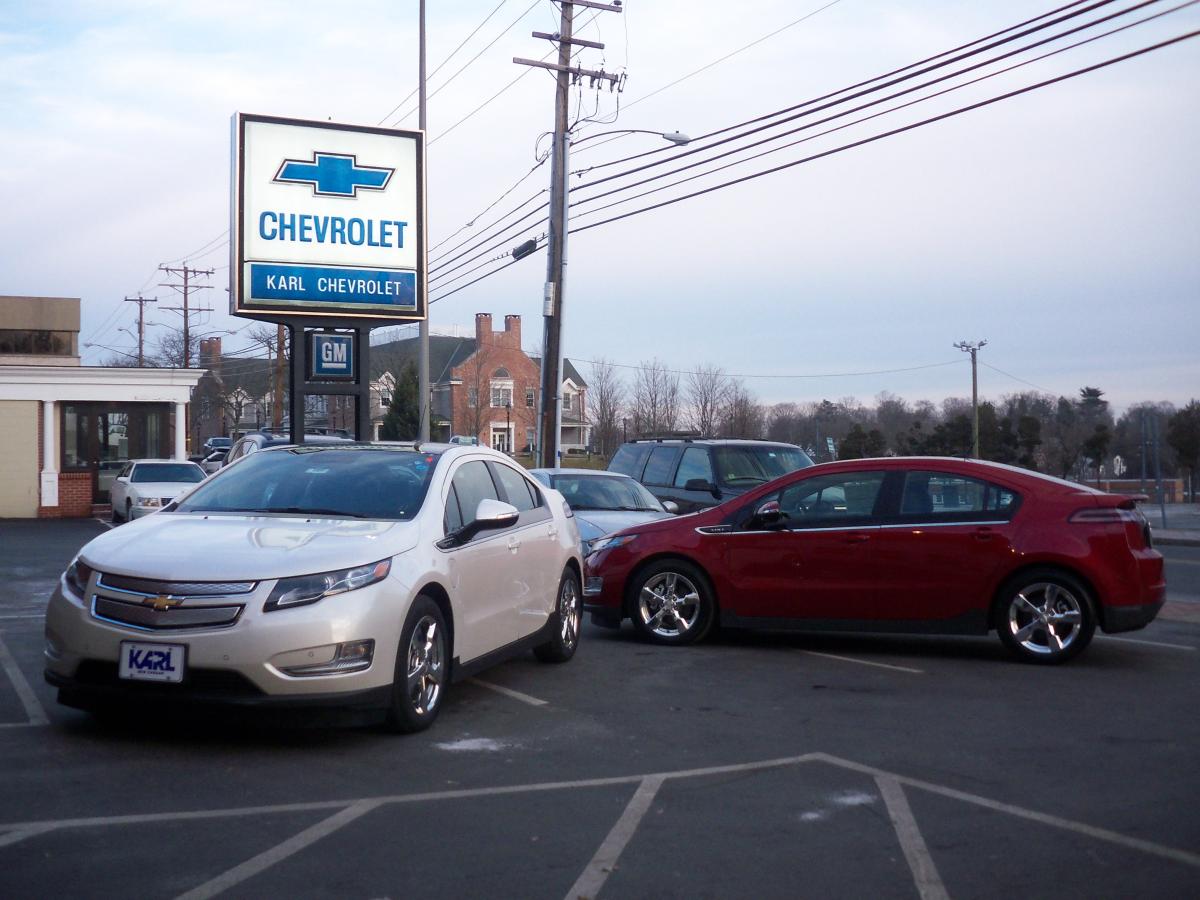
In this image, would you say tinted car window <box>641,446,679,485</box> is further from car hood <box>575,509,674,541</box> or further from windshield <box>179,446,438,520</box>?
windshield <box>179,446,438,520</box>

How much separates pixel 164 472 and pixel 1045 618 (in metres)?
22.4

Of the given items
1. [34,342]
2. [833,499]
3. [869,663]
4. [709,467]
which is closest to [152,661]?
[869,663]

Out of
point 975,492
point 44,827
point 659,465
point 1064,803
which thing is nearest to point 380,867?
point 44,827

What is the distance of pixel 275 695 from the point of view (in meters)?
6.02

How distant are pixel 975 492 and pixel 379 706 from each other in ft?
17.1

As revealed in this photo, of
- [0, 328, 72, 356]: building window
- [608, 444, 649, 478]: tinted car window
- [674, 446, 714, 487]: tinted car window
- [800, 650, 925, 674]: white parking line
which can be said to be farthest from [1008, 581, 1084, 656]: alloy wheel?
[0, 328, 72, 356]: building window

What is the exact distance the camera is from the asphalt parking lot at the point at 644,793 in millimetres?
4543

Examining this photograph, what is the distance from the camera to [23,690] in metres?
7.74

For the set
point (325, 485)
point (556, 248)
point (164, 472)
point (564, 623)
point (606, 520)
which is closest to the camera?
point (325, 485)

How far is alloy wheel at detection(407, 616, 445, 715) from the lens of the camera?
6.70 meters

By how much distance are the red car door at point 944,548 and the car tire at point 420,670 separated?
3940mm

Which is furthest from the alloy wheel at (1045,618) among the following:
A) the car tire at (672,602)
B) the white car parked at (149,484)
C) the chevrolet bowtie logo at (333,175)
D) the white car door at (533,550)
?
the white car parked at (149,484)

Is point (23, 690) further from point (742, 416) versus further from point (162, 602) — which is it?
point (742, 416)

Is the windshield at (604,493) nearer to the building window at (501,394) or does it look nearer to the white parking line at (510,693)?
the white parking line at (510,693)
